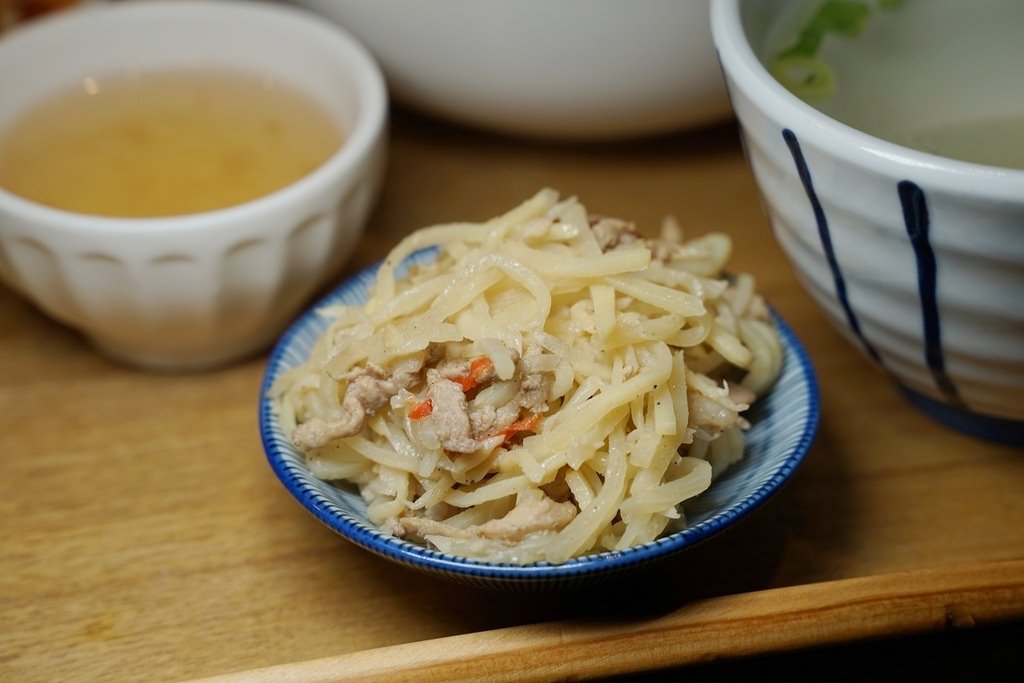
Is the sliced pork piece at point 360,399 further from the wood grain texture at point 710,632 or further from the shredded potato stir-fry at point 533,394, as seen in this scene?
the wood grain texture at point 710,632

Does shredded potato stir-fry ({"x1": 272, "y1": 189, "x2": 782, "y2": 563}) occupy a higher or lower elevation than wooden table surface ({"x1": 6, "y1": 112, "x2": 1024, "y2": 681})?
higher

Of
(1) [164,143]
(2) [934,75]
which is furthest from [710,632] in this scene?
(1) [164,143]

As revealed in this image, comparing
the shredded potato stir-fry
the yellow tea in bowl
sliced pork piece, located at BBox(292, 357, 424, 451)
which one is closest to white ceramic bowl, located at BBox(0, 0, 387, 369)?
the yellow tea in bowl

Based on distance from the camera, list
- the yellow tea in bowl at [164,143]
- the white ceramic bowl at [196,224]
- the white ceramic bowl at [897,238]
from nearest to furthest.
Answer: the white ceramic bowl at [897,238] < the white ceramic bowl at [196,224] < the yellow tea in bowl at [164,143]

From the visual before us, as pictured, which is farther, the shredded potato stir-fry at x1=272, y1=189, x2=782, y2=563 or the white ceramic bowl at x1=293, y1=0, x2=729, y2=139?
the white ceramic bowl at x1=293, y1=0, x2=729, y2=139

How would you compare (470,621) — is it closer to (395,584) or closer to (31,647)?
(395,584)

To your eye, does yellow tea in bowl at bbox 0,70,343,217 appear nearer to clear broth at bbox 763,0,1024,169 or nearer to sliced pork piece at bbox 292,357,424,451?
sliced pork piece at bbox 292,357,424,451

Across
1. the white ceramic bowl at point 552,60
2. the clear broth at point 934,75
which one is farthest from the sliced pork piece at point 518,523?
the white ceramic bowl at point 552,60
